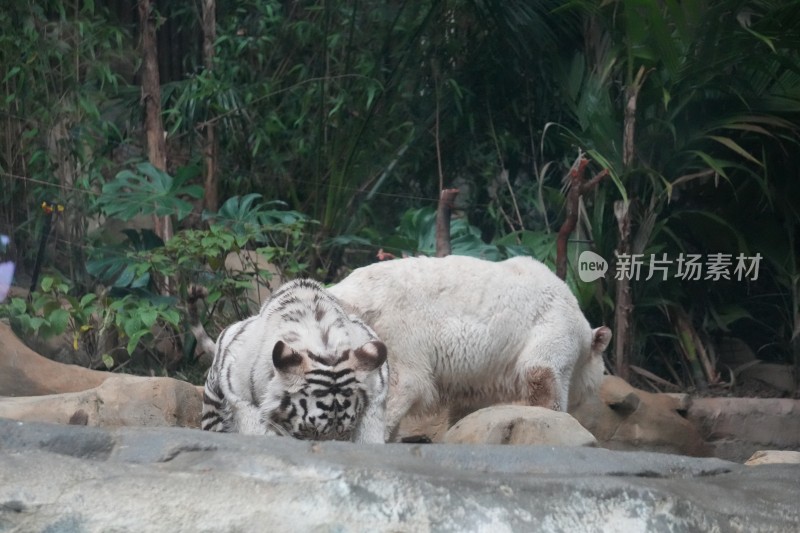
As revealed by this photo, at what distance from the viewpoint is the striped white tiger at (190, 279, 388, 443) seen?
447 cm

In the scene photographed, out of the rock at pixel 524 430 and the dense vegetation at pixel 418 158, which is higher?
the dense vegetation at pixel 418 158

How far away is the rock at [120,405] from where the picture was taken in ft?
18.1

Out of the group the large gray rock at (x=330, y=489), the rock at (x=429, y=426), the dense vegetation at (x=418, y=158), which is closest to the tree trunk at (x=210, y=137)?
the dense vegetation at (x=418, y=158)

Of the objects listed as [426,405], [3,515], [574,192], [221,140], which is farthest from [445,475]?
[221,140]

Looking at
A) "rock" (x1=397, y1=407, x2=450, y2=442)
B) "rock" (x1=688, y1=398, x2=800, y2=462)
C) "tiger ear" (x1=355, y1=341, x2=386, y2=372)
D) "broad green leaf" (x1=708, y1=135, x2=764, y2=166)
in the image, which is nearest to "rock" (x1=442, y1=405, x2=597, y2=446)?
"tiger ear" (x1=355, y1=341, x2=386, y2=372)

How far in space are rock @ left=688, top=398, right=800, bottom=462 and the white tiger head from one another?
4093mm

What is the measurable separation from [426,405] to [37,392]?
2406 millimetres

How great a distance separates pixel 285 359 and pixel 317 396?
206 mm

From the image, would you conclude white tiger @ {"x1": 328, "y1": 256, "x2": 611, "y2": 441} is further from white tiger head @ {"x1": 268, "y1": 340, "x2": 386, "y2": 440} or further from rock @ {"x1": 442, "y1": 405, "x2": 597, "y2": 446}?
white tiger head @ {"x1": 268, "y1": 340, "x2": 386, "y2": 440}

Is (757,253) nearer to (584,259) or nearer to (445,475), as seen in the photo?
(584,259)

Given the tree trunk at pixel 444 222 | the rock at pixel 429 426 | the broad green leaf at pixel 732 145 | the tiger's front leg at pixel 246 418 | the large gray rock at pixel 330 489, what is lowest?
the rock at pixel 429 426

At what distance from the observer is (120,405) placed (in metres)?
5.73

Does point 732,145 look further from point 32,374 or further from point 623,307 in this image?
point 32,374

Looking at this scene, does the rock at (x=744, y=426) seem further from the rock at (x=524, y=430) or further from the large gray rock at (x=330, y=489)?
the large gray rock at (x=330, y=489)
